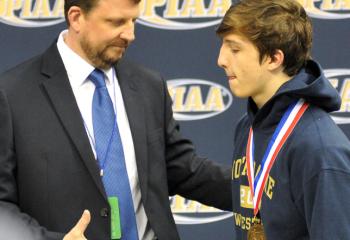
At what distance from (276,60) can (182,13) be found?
145cm

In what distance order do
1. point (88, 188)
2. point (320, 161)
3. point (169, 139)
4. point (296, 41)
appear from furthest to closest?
point (169, 139) → point (88, 188) → point (296, 41) → point (320, 161)

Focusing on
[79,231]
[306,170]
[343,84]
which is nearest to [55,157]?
[79,231]

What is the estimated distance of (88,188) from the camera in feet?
10.4

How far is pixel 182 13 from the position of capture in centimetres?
411

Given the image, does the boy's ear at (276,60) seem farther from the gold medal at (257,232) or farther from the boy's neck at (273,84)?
the gold medal at (257,232)

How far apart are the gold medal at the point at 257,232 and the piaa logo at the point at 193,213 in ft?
4.71

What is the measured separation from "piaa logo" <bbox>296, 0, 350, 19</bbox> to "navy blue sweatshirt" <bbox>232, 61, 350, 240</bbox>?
1.33 m

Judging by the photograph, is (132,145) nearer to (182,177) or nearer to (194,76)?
(182,177)

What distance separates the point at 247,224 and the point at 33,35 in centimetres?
176

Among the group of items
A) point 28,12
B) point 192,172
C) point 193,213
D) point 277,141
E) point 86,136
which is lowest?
point 193,213

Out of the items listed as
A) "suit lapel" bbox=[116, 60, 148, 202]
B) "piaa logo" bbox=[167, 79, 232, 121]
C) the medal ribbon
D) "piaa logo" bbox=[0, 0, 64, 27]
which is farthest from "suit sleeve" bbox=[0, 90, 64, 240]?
"piaa logo" bbox=[167, 79, 232, 121]

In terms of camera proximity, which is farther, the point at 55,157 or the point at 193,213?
the point at 193,213

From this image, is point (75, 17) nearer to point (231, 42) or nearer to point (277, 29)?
point (231, 42)

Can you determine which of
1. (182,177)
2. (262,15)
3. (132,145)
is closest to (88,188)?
(132,145)
